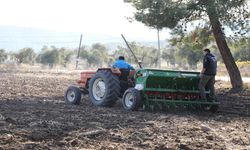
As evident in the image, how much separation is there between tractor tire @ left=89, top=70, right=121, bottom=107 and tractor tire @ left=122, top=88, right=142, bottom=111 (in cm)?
53

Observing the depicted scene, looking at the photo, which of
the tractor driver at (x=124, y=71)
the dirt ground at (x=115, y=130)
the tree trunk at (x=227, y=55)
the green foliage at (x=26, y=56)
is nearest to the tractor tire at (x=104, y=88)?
the tractor driver at (x=124, y=71)

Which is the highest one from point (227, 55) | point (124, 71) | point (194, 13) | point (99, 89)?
point (194, 13)

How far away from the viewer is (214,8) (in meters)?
18.9

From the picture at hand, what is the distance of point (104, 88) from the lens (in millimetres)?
13984

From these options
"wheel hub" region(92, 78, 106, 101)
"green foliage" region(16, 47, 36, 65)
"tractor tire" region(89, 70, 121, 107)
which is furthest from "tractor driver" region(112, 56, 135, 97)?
"green foliage" region(16, 47, 36, 65)

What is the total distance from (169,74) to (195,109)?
136 centimetres

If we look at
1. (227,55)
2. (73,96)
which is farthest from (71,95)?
(227,55)

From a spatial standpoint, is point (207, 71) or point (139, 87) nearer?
point (139, 87)

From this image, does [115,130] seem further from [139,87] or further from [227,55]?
[227,55]

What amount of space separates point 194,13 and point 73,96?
26.5 feet

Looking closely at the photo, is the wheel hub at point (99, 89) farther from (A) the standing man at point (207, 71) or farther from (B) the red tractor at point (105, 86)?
(A) the standing man at point (207, 71)

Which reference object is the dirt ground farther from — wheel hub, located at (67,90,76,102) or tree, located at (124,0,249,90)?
tree, located at (124,0,249,90)

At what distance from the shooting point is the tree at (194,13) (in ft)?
62.6

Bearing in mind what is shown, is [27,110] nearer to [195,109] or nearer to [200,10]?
[195,109]
